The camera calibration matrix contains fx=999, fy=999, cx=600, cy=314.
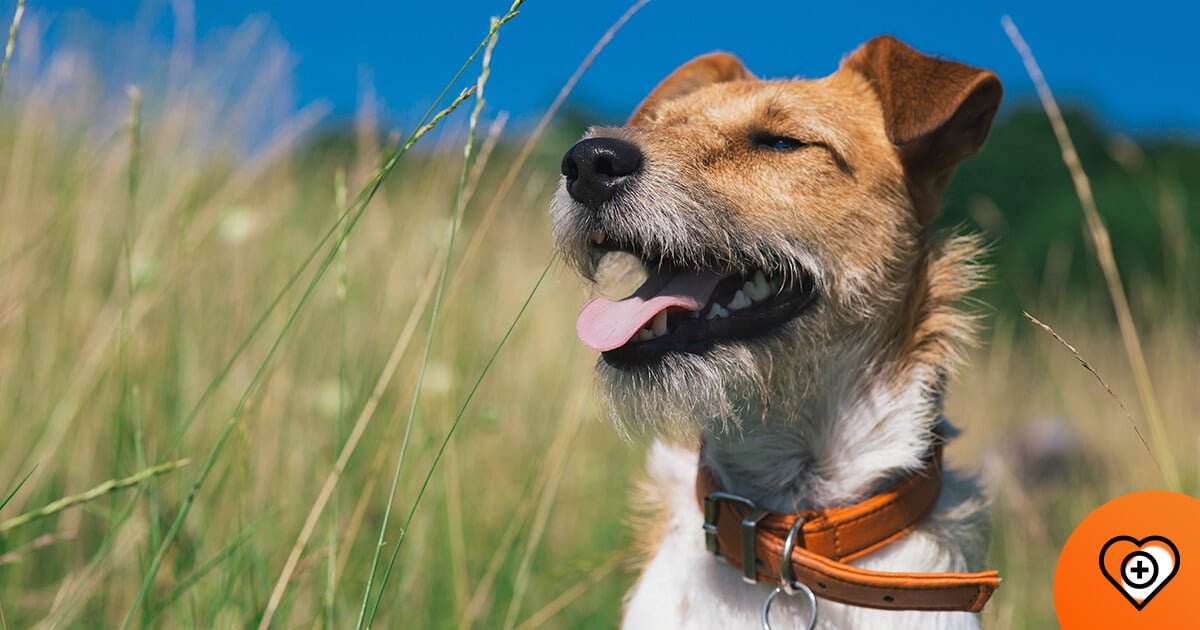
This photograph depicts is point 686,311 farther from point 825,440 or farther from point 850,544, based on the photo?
point 850,544

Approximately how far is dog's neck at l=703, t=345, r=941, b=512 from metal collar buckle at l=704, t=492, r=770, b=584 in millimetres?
133

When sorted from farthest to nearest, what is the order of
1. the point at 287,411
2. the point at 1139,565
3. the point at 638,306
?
the point at 287,411 < the point at 638,306 < the point at 1139,565

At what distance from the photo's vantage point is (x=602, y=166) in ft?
7.51

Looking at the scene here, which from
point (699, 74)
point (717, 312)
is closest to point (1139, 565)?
point (717, 312)

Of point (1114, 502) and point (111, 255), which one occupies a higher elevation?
point (111, 255)

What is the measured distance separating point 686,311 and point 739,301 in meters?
0.17

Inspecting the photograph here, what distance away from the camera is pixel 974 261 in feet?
8.93

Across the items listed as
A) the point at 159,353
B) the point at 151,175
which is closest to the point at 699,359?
the point at 159,353

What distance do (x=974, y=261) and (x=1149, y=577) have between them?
4.25 ft

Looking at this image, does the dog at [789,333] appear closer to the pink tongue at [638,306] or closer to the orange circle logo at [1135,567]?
the pink tongue at [638,306]

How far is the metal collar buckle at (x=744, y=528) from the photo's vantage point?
2154 millimetres

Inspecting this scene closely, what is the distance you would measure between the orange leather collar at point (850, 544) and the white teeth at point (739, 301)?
447 mm

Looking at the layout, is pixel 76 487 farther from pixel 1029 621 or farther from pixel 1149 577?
pixel 1029 621

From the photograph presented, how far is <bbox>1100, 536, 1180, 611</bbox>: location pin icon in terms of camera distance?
1.55 meters
